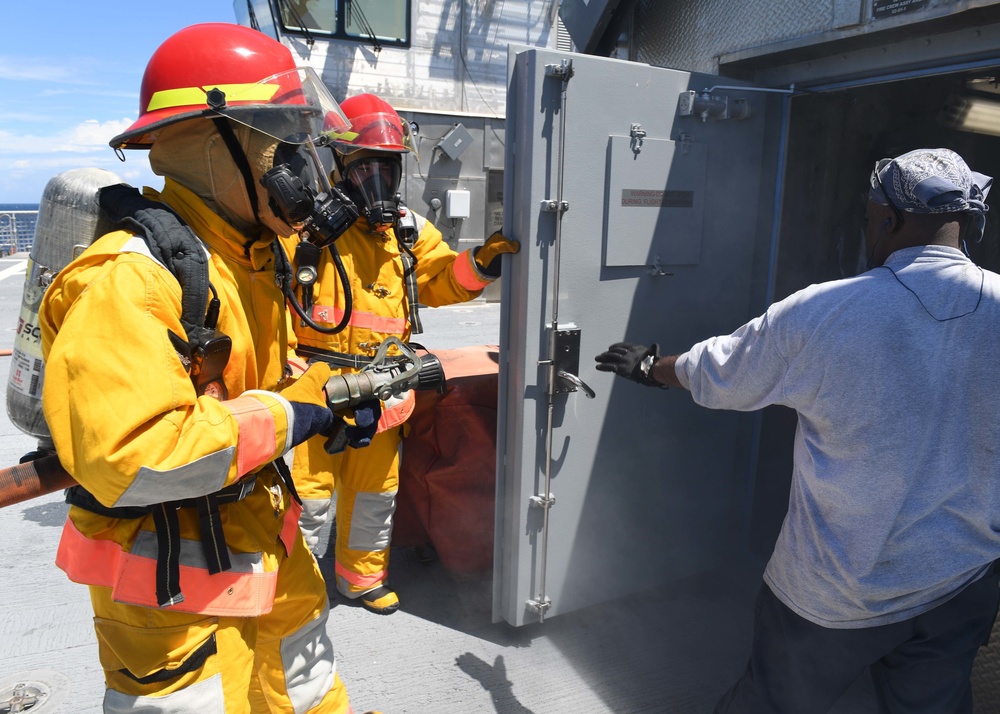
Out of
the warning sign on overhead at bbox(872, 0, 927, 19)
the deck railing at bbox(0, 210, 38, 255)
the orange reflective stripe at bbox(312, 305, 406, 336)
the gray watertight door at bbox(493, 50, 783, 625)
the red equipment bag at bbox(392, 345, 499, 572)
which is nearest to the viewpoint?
the warning sign on overhead at bbox(872, 0, 927, 19)

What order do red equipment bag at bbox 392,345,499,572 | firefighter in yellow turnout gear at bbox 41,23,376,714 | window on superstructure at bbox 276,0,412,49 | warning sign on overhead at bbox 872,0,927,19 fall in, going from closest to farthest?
1. firefighter in yellow turnout gear at bbox 41,23,376,714
2. warning sign on overhead at bbox 872,0,927,19
3. red equipment bag at bbox 392,345,499,572
4. window on superstructure at bbox 276,0,412,49

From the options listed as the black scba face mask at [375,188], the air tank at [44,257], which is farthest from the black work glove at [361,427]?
the black scba face mask at [375,188]

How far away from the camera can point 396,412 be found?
2.87 meters

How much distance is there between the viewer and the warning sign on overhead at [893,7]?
215 cm

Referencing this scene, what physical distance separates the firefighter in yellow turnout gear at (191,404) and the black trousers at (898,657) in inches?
51.9

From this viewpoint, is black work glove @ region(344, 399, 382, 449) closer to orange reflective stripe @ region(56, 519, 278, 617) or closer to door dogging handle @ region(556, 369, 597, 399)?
orange reflective stripe @ region(56, 519, 278, 617)

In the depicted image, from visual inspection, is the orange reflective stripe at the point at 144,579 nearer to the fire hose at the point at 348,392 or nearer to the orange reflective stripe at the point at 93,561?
the orange reflective stripe at the point at 93,561

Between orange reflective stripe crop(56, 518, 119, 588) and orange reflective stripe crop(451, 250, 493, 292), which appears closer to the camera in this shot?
orange reflective stripe crop(56, 518, 119, 588)

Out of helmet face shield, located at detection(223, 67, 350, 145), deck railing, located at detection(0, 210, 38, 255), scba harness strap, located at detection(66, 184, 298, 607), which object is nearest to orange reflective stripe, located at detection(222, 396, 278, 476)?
scba harness strap, located at detection(66, 184, 298, 607)

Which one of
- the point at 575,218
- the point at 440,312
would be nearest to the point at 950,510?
the point at 575,218

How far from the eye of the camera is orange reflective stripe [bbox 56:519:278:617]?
1489 millimetres

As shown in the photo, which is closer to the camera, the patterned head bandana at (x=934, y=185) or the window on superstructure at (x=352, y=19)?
the patterned head bandana at (x=934, y=185)

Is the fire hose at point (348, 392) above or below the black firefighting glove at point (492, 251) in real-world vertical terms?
below

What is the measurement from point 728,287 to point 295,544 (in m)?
1.99
